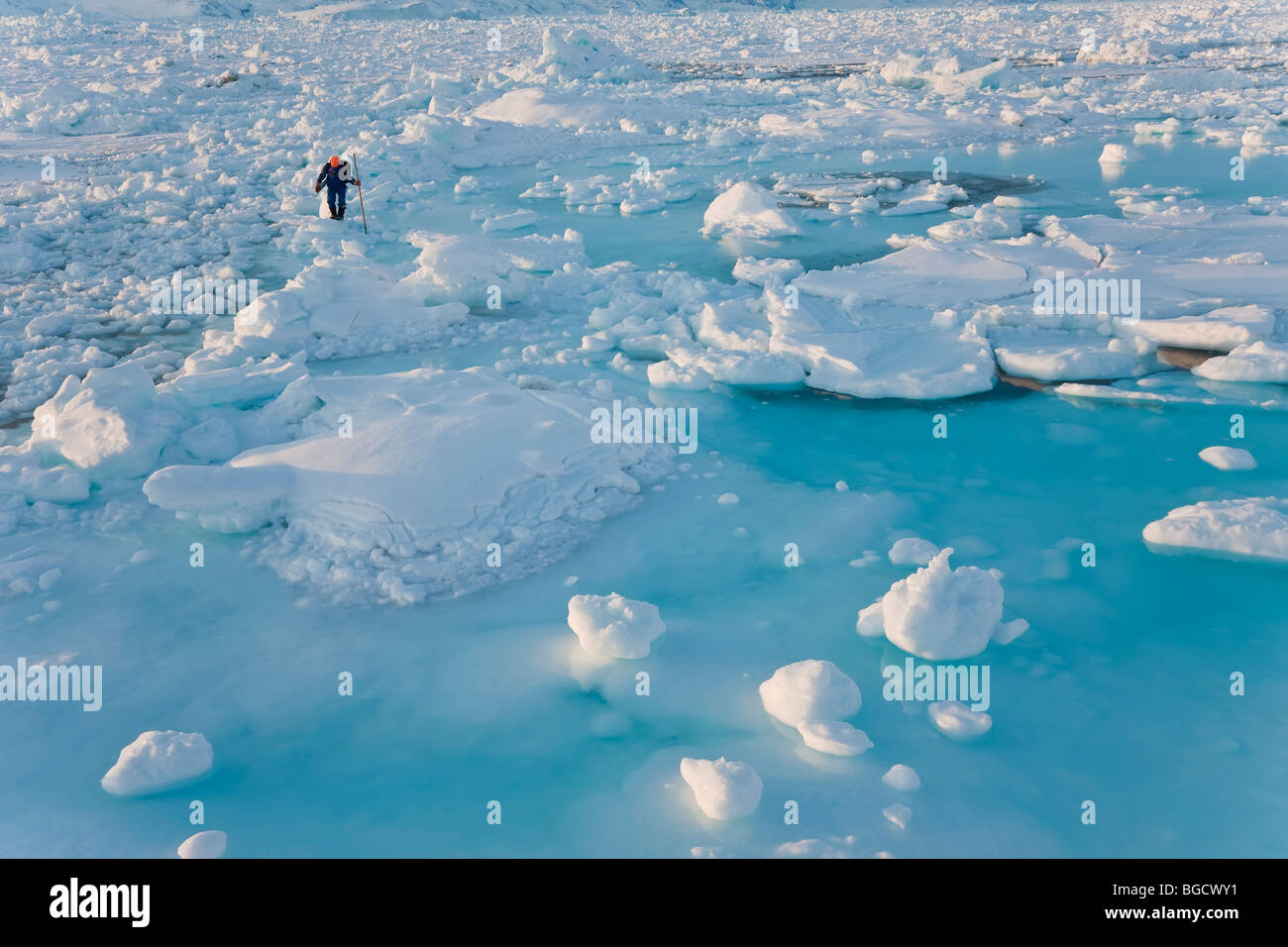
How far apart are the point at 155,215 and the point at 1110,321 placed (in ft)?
40.4

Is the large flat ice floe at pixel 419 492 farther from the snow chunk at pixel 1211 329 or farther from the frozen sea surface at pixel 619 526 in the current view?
the snow chunk at pixel 1211 329

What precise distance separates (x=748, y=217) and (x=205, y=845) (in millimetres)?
10007

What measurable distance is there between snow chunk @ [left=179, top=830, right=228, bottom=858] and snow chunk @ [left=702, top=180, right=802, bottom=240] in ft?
31.7

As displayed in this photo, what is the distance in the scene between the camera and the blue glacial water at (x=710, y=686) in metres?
3.38

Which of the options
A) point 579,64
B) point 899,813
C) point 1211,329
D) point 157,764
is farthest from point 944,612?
point 579,64

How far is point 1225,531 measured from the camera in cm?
492

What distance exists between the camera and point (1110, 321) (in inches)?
308

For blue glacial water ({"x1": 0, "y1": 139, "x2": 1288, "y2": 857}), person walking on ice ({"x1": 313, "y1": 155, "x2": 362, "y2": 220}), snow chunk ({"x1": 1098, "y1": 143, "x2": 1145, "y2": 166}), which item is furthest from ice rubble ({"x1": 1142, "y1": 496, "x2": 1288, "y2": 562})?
snow chunk ({"x1": 1098, "y1": 143, "x2": 1145, "y2": 166})

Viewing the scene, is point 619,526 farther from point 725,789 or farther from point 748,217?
point 748,217

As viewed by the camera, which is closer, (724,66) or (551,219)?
(551,219)

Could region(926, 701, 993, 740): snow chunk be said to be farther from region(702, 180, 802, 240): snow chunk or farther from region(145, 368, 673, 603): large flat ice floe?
region(702, 180, 802, 240): snow chunk

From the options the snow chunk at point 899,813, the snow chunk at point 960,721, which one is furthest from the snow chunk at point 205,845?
the snow chunk at point 960,721
